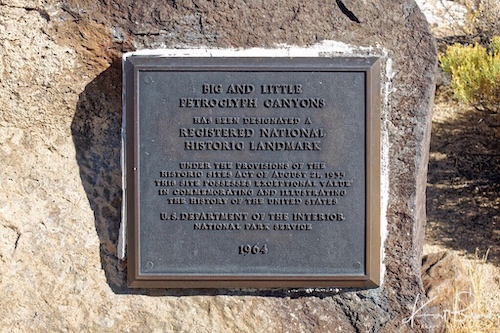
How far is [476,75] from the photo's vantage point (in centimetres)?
516

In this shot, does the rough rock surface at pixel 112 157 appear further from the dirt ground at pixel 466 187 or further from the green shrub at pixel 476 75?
the green shrub at pixel 476 75

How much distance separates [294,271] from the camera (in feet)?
9.50

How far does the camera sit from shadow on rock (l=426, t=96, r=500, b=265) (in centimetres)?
488

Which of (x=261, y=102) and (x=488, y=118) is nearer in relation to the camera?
(x=261, y=102)

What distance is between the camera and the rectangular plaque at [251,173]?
2.86 meters

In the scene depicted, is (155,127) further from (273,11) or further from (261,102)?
(273,11)

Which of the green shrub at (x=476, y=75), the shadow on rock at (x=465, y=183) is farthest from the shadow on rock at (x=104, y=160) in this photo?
the green shrub at (x=476, y=75)

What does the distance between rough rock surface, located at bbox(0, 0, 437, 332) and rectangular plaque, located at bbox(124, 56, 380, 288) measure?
11cm

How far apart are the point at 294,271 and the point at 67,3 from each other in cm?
A: 168

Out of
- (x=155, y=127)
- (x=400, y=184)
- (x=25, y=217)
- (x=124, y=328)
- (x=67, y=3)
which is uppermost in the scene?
(x=67, y=3)

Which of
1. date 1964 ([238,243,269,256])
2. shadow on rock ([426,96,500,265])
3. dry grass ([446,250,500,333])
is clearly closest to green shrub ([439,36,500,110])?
shadow on rock ([426,96,500,265])

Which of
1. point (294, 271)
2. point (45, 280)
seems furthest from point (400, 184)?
point (45, 280)

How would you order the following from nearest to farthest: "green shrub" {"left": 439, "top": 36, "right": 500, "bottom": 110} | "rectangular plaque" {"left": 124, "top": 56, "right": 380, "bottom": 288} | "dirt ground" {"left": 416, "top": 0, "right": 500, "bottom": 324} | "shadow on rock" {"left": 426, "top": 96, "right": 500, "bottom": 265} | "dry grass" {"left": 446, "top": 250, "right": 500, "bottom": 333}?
"rectangular plaque" {"left": 124, "top": 56, "right": 380, "bottom": 288} → "dry grass" {"left": 446, "top": 250, "right": 500, "bottom": 333} → "dirt ground" {"left": 416, "top": 0, "right": 500, "bottom": 324} → "shadow on rock" {"left": 426, "top": 96, "right": 500, "bottom": 265} → "green shrub" {"left": 439, "top": 36, "right": 500, "bottom": 110}

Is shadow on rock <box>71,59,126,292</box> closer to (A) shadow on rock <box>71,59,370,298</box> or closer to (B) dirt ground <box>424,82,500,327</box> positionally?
(A) shadow on rock <box>71,59,370,298</box>
